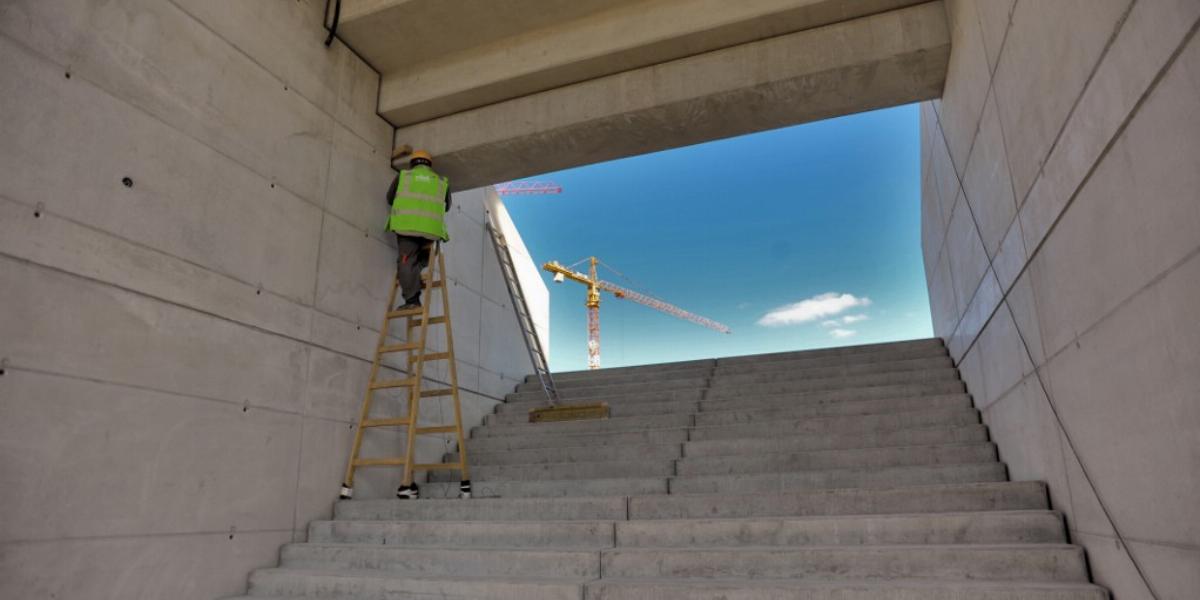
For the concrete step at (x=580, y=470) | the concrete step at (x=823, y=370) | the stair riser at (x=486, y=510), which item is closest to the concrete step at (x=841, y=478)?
the concrete step at (x=580, y=470)

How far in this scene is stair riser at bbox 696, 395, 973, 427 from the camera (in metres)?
4.70

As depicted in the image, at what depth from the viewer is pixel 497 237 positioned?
7.27m

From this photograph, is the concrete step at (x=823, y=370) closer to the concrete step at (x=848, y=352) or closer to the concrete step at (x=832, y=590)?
the concrete step at (x=848, y=352)

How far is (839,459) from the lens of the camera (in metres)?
4.20

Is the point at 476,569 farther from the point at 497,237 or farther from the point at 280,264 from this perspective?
the point at 497,237

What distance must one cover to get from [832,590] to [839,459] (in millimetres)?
1661

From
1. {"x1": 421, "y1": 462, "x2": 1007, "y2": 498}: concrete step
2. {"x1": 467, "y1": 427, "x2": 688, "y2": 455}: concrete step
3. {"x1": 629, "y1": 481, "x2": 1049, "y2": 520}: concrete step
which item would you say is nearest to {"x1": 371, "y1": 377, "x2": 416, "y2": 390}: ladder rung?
{"x1": 421, "y1": 462, "x2": 1007, "y2": 498}: concrete step

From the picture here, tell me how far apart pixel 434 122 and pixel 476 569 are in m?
3.61

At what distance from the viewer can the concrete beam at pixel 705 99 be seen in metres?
4.44

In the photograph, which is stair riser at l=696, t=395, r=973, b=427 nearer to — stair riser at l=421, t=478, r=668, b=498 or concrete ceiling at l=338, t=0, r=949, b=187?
stair riser at l=421, t=478, r=668, b=498

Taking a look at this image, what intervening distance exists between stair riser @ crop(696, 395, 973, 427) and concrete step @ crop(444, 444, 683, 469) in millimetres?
531

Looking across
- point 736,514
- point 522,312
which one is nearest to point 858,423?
point 736,514

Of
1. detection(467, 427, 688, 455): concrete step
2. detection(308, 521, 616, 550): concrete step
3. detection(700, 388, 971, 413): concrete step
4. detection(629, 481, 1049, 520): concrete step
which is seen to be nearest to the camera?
detection(629, 481, 1049, 520): concrete step

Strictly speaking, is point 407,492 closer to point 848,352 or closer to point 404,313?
point 404,313
